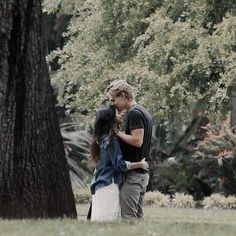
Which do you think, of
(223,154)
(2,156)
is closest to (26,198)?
(2,156)

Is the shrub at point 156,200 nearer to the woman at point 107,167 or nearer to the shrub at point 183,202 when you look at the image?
the shrub at point 183,202

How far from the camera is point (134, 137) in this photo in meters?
8.16

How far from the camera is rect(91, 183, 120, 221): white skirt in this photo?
8.15 m

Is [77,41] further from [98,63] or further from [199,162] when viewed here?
[199,162]

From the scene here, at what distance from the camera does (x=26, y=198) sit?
340 inches

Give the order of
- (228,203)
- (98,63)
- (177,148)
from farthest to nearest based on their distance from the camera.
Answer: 1. (177,148)
2. (228,203)
3. (98,63)

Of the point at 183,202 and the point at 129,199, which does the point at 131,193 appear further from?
the point at 183,202

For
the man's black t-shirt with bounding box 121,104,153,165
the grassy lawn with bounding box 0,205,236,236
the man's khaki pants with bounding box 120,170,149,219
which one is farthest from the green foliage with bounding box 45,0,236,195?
the grassy lawn with bounding box 0,205,236,236

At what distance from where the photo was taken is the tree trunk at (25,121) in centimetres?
859

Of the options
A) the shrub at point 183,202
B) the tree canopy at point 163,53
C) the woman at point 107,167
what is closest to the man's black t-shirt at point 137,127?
the woman at point 107,167

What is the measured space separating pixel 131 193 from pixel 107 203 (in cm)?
30

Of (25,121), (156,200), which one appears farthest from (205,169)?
(25,121)

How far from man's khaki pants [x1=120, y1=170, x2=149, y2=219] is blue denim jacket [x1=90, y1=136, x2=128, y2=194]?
0.35ft

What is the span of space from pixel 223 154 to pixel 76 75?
199 inches
